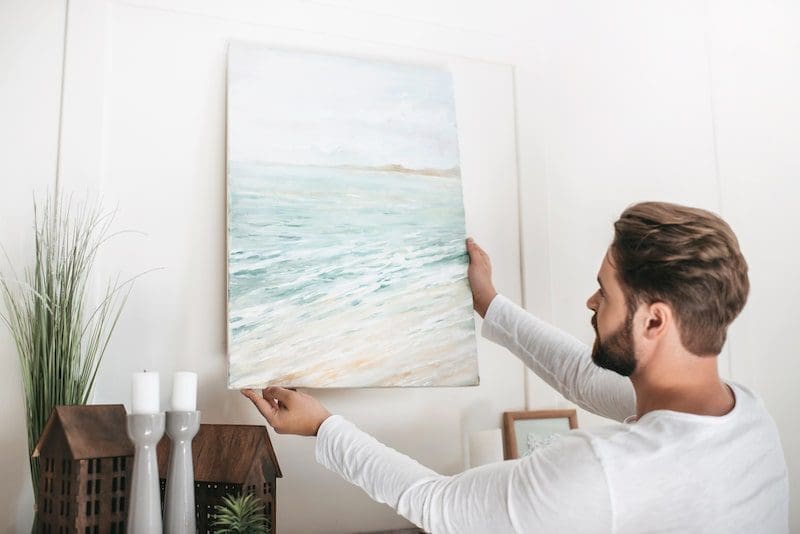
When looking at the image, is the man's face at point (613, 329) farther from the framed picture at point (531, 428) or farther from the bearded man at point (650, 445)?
→ the framed picture at point (531, 428)

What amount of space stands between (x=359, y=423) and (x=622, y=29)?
152 cm

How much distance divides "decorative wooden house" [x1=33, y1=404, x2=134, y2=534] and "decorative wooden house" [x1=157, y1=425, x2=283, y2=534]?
0.45 ft

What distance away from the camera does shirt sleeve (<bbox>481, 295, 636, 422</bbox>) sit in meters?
1.75

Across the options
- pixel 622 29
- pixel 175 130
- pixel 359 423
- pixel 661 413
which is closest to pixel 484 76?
pixel 622 29

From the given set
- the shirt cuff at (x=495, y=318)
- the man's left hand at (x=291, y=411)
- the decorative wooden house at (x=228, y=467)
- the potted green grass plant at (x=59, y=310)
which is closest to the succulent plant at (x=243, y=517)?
the decorative wooden house at (x=228, y=467)

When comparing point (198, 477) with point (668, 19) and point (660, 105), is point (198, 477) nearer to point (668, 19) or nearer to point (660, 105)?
point (660, 105)

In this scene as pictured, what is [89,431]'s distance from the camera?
1.47m

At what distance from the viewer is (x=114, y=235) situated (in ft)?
6.01

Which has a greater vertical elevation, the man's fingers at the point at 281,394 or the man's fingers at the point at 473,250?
the man's fingers at the point at 473,250

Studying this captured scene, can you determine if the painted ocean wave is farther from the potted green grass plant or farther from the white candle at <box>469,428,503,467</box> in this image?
the potted green grass plant

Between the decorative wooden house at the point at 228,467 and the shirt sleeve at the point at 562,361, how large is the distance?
642mm

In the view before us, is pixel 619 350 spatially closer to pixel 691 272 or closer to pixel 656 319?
pixel 656 319

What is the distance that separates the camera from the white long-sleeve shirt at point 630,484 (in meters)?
1.24

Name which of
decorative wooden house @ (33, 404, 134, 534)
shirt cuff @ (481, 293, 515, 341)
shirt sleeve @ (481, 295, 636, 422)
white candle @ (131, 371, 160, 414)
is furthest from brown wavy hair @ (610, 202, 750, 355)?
decorative wooden house @ (33, 404, 134, 534)
